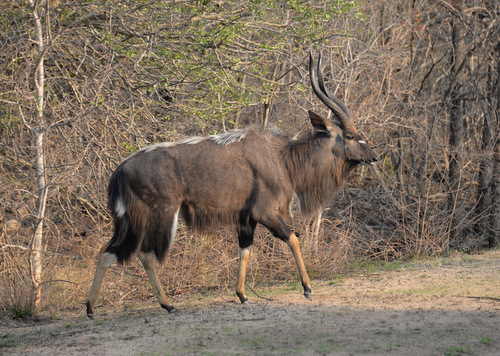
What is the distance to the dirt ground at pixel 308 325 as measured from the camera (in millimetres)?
4855

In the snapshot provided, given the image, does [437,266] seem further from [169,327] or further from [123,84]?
[123,84]

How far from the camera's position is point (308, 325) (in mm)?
5434

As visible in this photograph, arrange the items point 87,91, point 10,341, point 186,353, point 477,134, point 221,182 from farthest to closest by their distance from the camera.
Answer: point 477,134 → point 87,91 → point 221,182 → point 10,341 → point 186,353

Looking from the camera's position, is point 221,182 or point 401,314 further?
point 221,182

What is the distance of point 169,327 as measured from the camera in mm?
5645

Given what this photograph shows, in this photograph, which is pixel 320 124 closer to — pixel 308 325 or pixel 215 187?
pixel 215 187

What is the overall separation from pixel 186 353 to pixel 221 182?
7.85 feet

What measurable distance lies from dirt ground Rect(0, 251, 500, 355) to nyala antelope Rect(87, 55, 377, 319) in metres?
0.44

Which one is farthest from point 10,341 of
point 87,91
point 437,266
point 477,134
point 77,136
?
point 477,134

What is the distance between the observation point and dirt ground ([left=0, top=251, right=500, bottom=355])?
4855mm

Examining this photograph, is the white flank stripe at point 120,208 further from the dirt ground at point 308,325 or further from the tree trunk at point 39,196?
the dirt ground at point 308,325

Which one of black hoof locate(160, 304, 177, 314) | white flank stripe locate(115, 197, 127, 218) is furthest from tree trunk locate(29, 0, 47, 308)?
black hoof locate(160, 304, 177, 314)

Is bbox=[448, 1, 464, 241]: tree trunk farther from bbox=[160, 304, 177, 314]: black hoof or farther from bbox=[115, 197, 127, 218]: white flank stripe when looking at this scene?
bbox=[115, 197, 127, 218]: white flank stripe

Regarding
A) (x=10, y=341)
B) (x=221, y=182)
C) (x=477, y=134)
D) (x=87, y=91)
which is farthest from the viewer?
(x=477, y=134)
